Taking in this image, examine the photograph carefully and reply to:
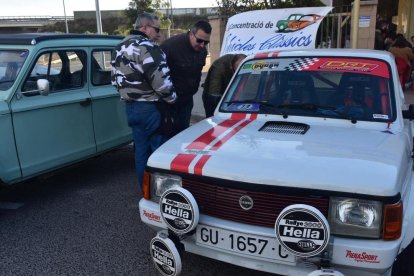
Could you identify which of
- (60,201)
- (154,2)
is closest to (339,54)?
(60,201)

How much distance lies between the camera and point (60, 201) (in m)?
4.91

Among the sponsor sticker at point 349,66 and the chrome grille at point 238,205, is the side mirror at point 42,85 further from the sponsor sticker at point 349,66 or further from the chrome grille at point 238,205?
the sponsor sticker at point 349,66

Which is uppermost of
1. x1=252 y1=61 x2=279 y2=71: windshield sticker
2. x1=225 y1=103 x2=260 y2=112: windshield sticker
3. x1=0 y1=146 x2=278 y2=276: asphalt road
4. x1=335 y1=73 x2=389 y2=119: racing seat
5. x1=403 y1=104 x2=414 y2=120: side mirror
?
x1=252 y1=61 x2=279 y2=71: windshield sticker

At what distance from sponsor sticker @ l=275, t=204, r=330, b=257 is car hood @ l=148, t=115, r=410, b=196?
18 cm

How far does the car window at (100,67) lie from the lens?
5.41 metres

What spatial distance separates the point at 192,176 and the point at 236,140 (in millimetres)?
511

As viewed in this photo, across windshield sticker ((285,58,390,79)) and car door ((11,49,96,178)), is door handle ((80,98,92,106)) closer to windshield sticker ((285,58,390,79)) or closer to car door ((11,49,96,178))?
car door ((11,49,96,178))

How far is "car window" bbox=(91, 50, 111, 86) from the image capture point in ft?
17.8

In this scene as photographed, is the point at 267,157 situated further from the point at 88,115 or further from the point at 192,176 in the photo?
the point at 88,115

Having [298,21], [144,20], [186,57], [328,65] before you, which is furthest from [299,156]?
[298,21]

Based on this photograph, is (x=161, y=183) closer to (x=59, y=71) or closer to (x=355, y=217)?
(x=355, y=217)

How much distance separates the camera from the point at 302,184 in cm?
251

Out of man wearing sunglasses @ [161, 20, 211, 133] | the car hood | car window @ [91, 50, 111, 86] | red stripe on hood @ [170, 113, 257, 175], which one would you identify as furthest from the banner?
the car hood

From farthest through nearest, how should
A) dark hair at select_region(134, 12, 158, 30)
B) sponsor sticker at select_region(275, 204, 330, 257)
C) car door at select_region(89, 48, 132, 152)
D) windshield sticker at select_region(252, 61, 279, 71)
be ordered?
car door at select_region(89, 48, 132, 152)
dark hair at select_region(134, 12, 158, 30)
windshield sticker at select_region(252, 61, 279, 71)
sponsor sticker at select_region(275, 204, 330, 257)
